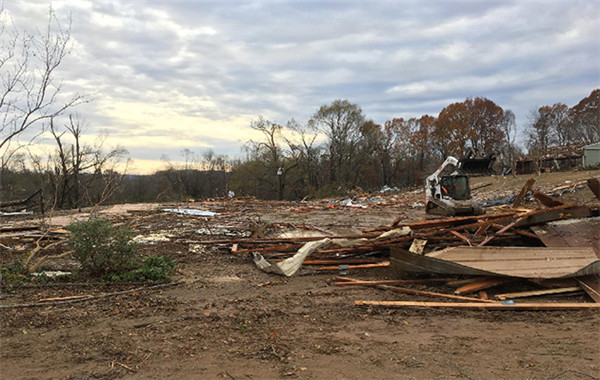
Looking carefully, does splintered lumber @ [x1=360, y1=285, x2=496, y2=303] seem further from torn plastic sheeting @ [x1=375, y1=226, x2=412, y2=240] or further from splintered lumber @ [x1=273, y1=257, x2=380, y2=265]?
torn plastic sheeting @ [x1=375, y1=226, x2=412, y2=240]

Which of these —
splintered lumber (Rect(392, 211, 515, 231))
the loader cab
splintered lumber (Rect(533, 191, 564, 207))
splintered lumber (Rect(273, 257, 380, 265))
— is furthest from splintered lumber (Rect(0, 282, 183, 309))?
the loader cab

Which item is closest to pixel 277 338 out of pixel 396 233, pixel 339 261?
pixel 339 261

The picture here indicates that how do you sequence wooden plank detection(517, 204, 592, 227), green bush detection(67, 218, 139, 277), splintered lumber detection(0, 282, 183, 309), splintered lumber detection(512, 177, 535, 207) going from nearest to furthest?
splintered lumber detection(0, 282, 183, 309), green bush detection(67, 218, 139, 277), wooden plank detection(517, 204, 592, 227), splintered lumber detection(512, 177, 535, 207)

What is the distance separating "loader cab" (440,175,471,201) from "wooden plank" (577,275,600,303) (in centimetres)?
704

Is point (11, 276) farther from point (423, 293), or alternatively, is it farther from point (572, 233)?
point (572, 233)

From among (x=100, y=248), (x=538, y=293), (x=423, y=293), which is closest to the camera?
(x=538, y=293)

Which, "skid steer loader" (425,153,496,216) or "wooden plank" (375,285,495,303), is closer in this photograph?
"wooden plank" (375,285,495,303)

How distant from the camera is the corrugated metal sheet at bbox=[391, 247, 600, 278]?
5852mm

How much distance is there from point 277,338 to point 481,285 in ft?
11.2

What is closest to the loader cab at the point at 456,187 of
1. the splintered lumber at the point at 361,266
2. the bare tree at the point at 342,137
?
the splintered lumber at the point at 361,266

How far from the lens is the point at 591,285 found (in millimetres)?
5734

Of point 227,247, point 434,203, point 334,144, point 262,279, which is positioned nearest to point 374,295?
point 262,279

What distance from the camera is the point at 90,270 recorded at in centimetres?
661

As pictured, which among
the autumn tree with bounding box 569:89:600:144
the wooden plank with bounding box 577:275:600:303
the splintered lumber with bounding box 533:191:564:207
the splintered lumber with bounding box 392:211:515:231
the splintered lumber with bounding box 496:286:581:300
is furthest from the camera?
the autumn tree with bounding box 569:89:600:144
